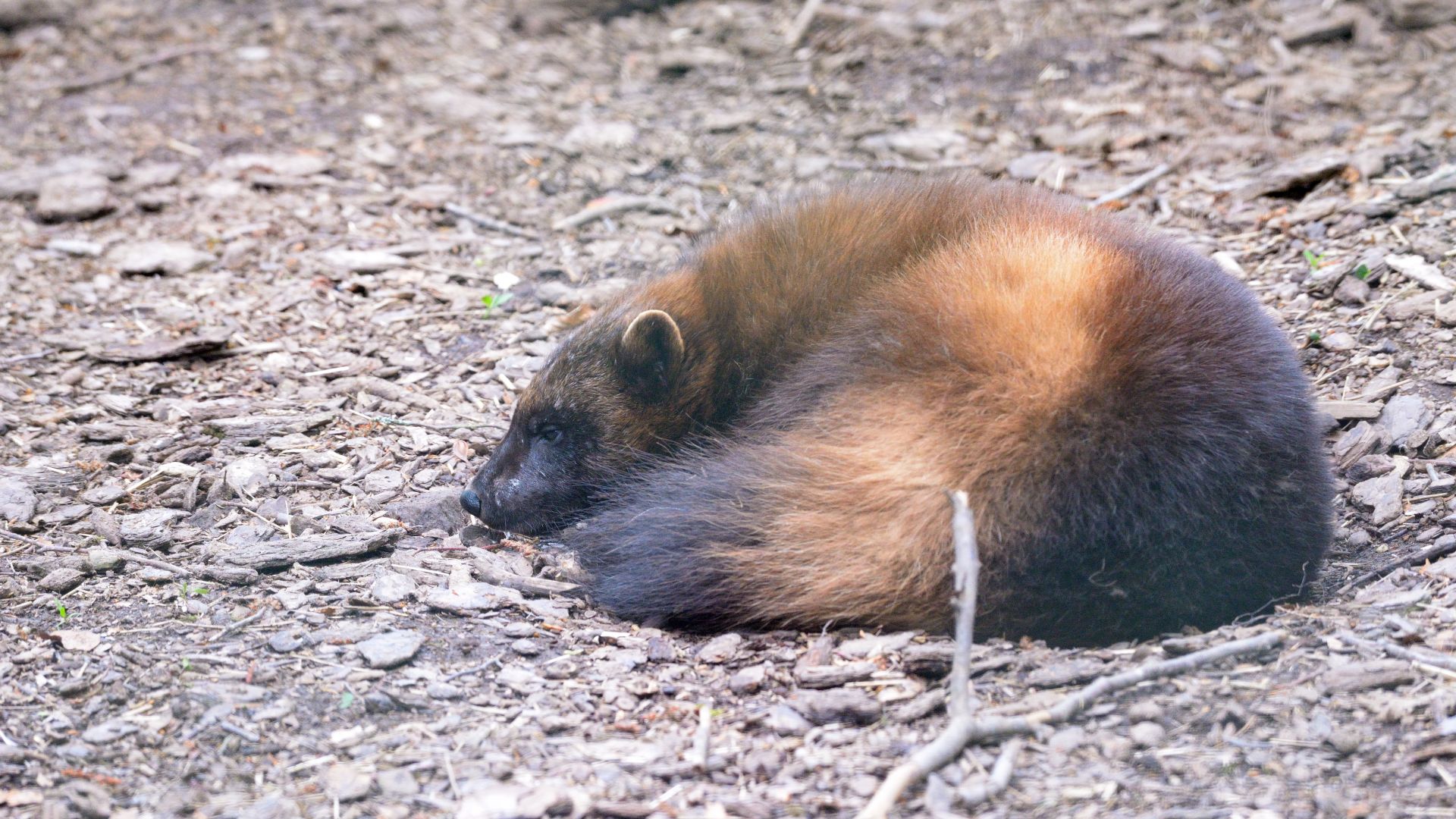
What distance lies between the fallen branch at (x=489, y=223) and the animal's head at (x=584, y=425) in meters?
2.13

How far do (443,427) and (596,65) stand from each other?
4213mm

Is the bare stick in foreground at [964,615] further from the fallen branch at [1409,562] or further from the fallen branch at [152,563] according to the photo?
the fallen branch at [152,563]

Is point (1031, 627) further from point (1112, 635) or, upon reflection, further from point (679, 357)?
point (679, 357)

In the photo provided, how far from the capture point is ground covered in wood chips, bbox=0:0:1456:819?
2.71 meters

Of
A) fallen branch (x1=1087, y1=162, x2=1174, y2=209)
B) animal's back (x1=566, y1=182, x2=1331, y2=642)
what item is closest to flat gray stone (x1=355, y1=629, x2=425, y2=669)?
animal's back (x1=566, y1=182, x2=1331, y2=642)

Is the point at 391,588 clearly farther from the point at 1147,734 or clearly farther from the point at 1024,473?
the point at 1147,734

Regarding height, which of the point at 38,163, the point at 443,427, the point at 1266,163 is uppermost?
the point at 1266,163

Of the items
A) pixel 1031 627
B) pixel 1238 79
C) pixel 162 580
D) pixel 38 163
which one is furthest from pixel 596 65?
pixel 1031 627

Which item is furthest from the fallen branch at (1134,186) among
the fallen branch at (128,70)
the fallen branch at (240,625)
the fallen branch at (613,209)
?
the fallen branch at (128,70)

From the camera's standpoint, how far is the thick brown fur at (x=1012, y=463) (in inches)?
124

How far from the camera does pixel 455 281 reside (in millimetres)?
5965

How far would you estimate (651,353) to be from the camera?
4273mm

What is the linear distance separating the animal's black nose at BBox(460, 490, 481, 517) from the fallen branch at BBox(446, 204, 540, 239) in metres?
2.49

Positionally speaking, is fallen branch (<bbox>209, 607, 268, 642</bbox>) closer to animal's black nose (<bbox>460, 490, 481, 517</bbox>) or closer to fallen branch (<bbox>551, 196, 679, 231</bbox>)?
animal's black nose (<bbox>460, 490, 481, 517</bbox>)
